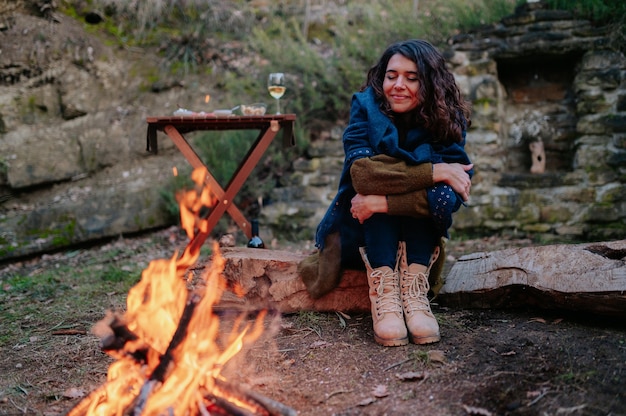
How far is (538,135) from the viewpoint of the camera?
5266mm

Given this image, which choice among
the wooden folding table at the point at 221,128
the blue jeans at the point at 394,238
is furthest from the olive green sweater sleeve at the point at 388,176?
the wooden folding table at the point at 221,128

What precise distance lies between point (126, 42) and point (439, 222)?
5.76 m

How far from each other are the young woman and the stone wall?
271 cm

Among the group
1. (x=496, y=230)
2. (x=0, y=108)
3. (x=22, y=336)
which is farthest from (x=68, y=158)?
(x=496, y=230)

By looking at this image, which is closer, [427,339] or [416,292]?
[427,339]

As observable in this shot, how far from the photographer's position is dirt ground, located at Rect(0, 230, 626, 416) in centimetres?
178

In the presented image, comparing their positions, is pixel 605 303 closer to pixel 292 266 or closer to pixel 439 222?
pixel 439 222

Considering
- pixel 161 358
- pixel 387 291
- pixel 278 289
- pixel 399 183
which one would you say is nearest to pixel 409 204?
pixel 399 183

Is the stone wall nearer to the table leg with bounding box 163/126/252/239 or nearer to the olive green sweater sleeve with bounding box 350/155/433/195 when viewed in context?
the table leg with bounding box 163/126/252/239

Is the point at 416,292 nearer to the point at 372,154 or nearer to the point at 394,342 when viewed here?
the point at 394,342

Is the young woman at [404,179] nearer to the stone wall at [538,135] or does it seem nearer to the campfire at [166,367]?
the campfire at [166,367]

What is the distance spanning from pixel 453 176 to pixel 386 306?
0.69 m

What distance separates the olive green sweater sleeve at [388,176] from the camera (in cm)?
234

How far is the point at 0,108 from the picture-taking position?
5754 mm
